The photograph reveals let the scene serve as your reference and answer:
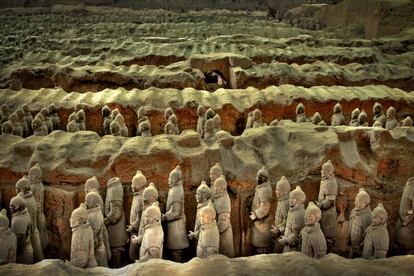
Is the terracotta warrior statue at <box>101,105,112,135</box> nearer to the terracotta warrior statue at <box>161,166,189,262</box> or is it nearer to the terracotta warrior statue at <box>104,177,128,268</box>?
the terracotta warrior statue at <box>104,177,128,268</box>

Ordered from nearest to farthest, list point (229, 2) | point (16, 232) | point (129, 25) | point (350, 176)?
point (16, 232) < point (350, 176) < point (129, 25) < point (229, 2)

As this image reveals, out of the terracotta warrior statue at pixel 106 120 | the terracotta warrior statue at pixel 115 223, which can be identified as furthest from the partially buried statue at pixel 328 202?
the terracotta warrior statue at pixel 106 120

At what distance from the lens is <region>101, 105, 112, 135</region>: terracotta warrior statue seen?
774cm

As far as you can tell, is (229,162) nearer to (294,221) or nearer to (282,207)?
(282,207)

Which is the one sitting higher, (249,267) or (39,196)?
(39,196)

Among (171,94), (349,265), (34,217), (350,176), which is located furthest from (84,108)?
(349,265)

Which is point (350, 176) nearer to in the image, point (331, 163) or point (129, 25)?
point (331, 163)

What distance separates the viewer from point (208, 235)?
13.6 ft

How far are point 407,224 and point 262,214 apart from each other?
1573mm

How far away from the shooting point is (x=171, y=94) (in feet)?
28.9

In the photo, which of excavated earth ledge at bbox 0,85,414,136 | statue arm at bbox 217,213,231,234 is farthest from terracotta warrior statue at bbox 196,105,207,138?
statue arm at bbox 217,213,231,234

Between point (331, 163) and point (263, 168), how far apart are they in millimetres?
866

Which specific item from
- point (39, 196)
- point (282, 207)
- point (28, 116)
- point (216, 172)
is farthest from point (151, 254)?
point (28, 116)

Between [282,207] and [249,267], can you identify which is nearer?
[249,267]
